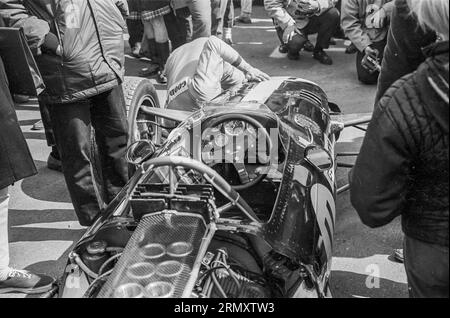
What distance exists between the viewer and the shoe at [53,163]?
16.6 ft

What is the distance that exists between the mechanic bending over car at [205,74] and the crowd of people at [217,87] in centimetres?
1

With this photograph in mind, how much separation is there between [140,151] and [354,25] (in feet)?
12.8

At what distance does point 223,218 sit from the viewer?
8.73 ft

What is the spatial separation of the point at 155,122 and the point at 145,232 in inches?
95.8

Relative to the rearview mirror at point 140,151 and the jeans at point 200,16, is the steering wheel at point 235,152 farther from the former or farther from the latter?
the jeans at point 200,16

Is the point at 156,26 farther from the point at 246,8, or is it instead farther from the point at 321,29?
the point at 246,8

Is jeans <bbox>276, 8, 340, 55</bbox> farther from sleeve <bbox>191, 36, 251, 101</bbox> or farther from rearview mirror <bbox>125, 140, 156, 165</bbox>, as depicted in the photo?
rearview mirror <bbox>125, 140, 156, 165</bbox>

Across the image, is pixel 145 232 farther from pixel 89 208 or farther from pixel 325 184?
pixel 89 208

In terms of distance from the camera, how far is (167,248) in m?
2.27

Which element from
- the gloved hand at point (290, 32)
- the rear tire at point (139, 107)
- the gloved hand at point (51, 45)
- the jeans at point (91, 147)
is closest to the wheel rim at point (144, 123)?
the rear tire at point (139, 107)

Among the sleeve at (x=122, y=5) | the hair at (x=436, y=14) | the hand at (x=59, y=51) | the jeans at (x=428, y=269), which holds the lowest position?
the jeans at (x=428, y=269)
